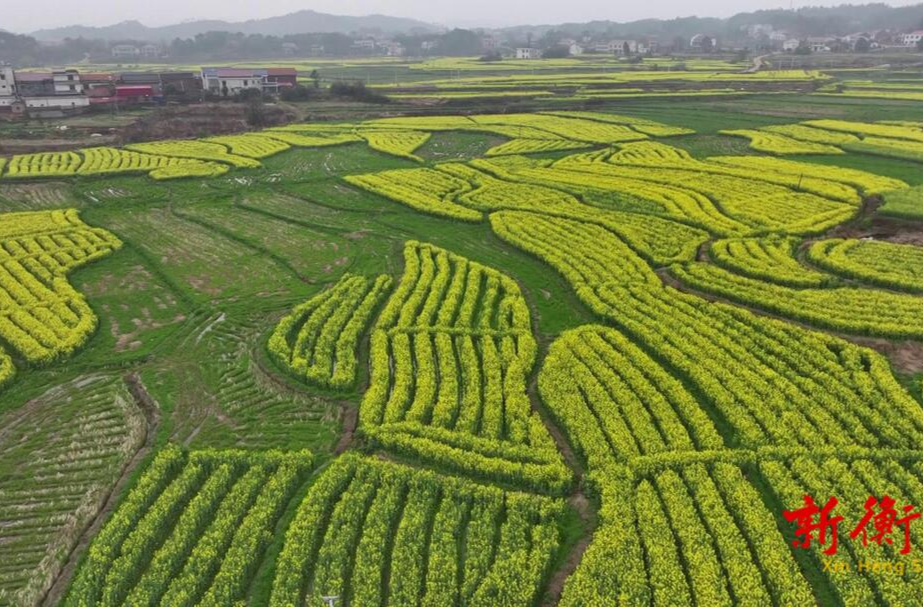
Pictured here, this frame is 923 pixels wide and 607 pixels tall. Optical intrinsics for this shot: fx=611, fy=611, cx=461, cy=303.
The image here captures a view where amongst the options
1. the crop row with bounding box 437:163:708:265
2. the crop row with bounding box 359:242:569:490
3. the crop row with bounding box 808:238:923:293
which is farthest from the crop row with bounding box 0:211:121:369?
the crop row with bounding box 808:238:923:293

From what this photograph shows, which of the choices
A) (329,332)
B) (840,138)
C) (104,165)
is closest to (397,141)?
(104,165)

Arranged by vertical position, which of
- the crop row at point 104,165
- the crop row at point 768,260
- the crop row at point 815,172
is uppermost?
the crop row at point 104,165

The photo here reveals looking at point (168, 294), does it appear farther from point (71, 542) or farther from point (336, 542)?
point (336, 542)

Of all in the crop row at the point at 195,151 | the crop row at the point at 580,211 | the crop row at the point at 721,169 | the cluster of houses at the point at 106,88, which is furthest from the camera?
the cluster of houses at the point at 106,88

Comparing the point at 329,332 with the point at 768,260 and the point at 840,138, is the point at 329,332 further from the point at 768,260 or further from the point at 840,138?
the point at 840,138

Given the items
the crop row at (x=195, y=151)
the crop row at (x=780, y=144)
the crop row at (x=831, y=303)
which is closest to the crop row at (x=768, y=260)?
the crop row at (x=831, y=303)

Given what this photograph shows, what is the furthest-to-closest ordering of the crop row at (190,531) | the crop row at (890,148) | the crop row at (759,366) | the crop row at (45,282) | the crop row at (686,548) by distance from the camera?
the crop row at (890,148) → the crop row at (45,282) → the crop row at (759,366) → the crop row at (190,531) → the crop row at (686,548)

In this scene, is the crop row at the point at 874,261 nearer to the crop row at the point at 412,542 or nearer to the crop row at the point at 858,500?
the crop row at the point at 858,500
